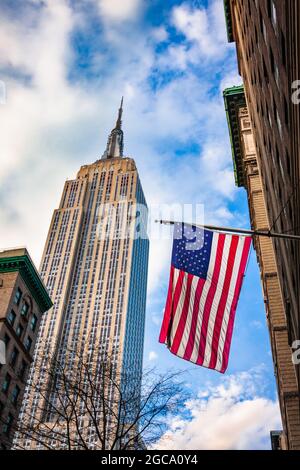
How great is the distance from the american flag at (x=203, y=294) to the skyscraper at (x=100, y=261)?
124291mm

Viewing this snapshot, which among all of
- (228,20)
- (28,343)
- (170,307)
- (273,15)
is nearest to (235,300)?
(170,307)

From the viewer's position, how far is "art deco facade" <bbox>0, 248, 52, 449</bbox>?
47094 mm

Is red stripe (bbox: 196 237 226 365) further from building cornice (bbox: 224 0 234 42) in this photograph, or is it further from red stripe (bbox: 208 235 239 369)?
building cornice (bbox: 224 0 234 42)


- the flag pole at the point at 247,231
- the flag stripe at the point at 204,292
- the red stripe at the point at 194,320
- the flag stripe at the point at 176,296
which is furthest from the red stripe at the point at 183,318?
the flag pole at the point at 247,231

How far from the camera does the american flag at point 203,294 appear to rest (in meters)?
13.3

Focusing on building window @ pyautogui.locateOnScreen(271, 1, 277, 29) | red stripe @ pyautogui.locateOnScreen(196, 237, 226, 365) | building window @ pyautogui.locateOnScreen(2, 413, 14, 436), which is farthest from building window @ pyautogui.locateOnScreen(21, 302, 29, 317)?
building window @ pyautogui.locateOnScreen(271, 1, 277, 29)

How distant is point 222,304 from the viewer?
1357 cm

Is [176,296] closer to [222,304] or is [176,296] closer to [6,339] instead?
[222,304]

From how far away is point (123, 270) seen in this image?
159000 mm

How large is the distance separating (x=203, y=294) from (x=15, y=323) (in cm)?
4193

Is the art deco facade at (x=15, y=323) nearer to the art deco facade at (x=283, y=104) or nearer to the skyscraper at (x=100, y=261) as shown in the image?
the art deco facade at (x=283, y=104)

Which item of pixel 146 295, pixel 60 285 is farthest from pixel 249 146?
pixel 146 295

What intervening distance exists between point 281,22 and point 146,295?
541 ft
